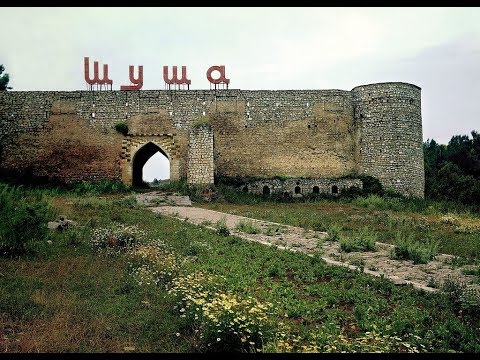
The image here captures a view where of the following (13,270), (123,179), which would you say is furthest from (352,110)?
(13,270)

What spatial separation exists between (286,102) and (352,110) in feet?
11.6

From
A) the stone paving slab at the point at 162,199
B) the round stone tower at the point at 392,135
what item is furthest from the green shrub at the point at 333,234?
the round stone tower at the point at 392,135

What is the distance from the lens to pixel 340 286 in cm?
816

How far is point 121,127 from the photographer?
Result: 25297 millimetres

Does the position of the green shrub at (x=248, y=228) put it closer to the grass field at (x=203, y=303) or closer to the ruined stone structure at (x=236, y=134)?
the grass field at (x=203, y=303)

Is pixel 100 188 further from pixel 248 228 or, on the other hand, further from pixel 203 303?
pixel 203 303

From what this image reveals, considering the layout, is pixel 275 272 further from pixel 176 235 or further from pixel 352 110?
pixel 352 110

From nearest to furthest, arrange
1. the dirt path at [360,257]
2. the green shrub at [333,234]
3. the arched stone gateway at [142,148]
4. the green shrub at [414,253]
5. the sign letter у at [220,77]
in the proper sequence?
the dirt path at [360,257], the green shrub at [414,253], the green shrub at [333,234], the arched stone gateway at [142,148], the sign letter у at [220,77]

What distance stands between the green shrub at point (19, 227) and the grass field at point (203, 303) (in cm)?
30

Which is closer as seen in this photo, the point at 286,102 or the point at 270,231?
the point at 270,231

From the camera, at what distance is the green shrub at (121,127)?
25.3 meters

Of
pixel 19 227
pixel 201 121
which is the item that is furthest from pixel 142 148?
pixel 19 227

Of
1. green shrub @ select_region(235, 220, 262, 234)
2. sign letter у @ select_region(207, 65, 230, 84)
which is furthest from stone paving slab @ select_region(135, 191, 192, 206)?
sign letter у @ select_region(207, 65, 230, 84)

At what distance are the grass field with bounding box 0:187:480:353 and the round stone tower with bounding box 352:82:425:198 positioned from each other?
13573mm
